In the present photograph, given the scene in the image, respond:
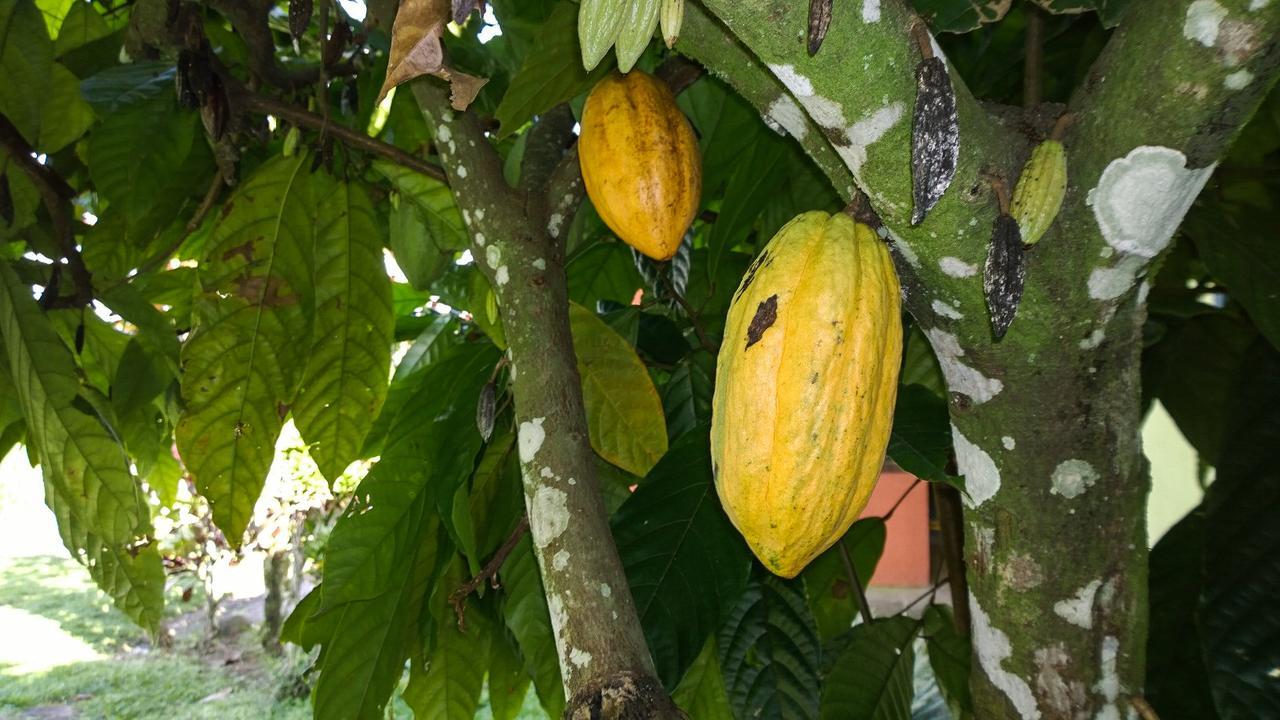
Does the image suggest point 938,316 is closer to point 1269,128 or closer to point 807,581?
point 807,581

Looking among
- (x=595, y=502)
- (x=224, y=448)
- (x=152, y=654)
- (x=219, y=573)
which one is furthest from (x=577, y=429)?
(x=219, y=573)

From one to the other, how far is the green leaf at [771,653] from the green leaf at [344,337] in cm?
49

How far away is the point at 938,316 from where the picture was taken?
615 millimetres

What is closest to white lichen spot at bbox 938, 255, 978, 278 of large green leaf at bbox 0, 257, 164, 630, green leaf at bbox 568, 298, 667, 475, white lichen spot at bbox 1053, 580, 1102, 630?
white lichen spot at bbox 1053, 580, 1102, 630

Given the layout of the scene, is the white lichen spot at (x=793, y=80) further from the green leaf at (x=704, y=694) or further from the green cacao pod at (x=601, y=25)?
the green leaf at (x=704, y=694)

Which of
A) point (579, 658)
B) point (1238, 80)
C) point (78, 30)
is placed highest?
point (78, 30)

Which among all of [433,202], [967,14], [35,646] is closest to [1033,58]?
[967,14]

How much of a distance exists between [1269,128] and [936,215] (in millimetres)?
1002

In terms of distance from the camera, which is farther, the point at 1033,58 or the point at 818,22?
the point at 1033,58

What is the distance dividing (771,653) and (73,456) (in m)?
0.83

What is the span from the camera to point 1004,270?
0.54 m

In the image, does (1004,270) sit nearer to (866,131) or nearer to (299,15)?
(866,131)

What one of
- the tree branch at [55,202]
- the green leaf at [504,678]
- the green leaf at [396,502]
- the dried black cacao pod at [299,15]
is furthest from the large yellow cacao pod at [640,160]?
the tree branch at [55,202]

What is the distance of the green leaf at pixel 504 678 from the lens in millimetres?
1215
